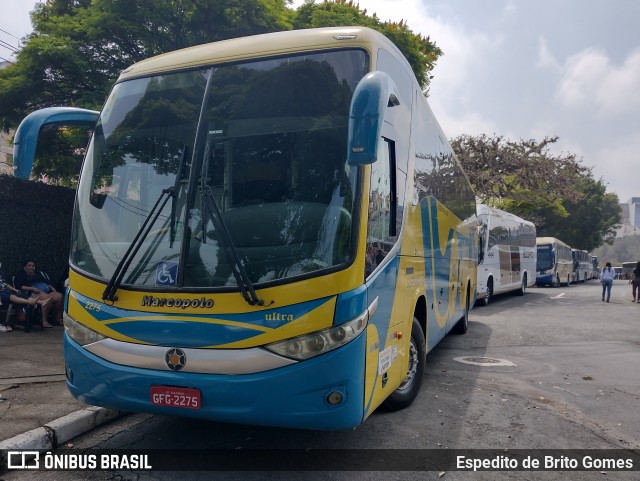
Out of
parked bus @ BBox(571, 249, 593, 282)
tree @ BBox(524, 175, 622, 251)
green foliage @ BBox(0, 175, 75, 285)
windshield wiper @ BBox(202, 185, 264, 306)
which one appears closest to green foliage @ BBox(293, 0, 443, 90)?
green foliage @ BBox(0, 175, 75, 285)

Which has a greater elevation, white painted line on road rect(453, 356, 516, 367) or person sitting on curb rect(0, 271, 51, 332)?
person sitting on curb rect(0, 271, 51, 332)

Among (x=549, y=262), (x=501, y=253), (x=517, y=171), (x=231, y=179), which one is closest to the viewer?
(x=231, y=179)

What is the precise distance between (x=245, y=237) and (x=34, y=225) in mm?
8308

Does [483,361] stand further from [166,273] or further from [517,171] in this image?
[517,171]

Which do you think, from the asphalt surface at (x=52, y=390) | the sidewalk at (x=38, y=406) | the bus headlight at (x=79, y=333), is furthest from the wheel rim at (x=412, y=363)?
the bus headlight at (x=79, y=333)

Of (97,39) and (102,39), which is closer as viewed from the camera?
(97,39)

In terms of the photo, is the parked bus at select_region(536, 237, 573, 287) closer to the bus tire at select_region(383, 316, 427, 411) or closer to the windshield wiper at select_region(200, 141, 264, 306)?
the bus tire at select_region(383, 316, 427, 411)

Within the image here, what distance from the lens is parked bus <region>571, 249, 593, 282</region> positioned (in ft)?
141

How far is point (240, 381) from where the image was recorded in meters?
3.68

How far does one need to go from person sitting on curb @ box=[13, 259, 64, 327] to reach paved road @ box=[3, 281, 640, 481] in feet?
16.8

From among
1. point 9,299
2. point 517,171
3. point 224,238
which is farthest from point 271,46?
point 517,171

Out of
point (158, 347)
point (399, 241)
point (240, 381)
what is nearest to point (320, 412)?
point (240, 381)

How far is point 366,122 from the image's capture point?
357cm

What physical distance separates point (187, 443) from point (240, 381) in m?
1.33
